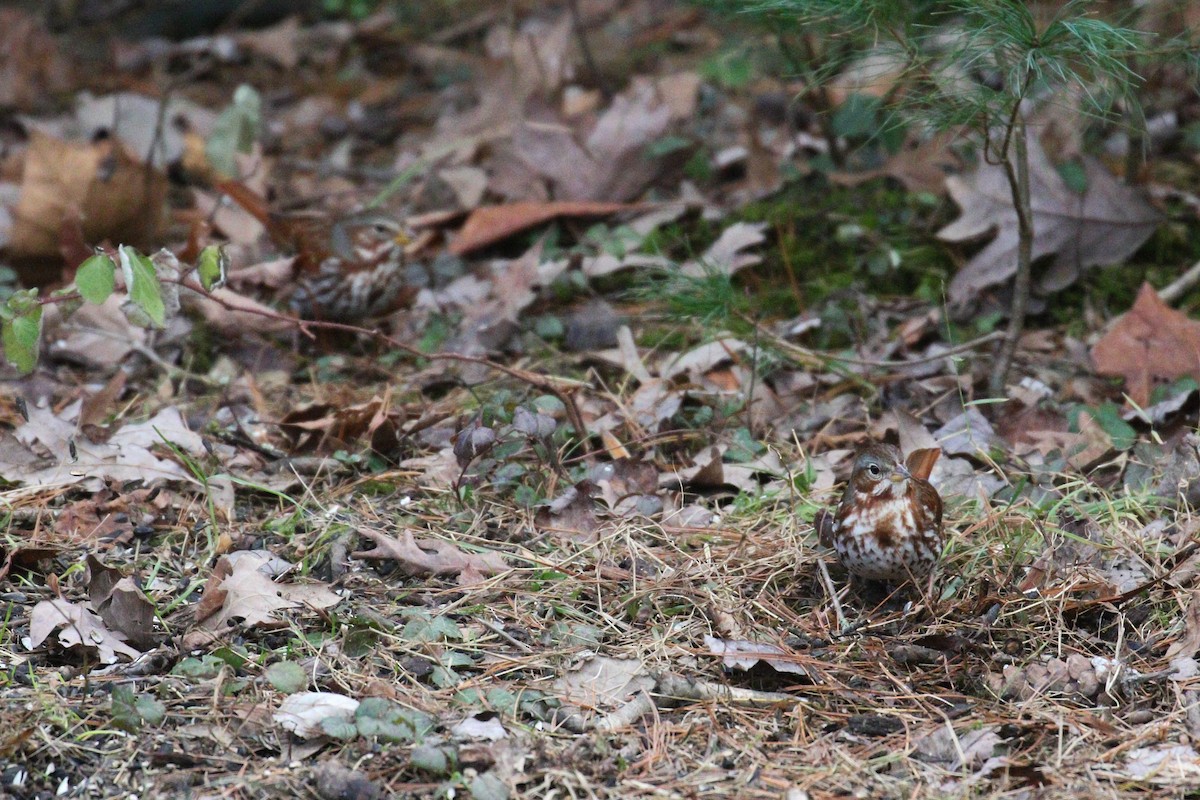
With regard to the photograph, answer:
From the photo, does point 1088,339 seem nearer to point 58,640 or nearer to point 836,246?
point 836,246

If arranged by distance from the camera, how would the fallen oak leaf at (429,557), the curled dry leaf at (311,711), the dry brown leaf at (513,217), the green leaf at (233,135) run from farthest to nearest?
the green leaf at (233,135) → the dry brown leaf at (513,217) → the fallen oak leaf at (429,557) → the curled dry leaf at (311,711)

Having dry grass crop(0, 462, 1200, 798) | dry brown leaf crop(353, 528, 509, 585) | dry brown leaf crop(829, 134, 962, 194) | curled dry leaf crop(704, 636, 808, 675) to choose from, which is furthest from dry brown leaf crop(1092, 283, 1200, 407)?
dry brown leaf crop(353, 528, 509, 585)

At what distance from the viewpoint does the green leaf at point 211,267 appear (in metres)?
3.33

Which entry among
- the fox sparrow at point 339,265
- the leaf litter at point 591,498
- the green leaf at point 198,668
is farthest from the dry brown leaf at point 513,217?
the green leaf at point 198,668

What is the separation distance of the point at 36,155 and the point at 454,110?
2.56 m

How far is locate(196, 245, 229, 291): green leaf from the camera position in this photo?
333 cm

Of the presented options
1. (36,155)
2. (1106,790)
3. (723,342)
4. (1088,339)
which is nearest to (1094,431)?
(1088,339)

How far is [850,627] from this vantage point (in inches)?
120

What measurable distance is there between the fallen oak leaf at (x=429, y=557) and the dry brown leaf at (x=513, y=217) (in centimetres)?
232

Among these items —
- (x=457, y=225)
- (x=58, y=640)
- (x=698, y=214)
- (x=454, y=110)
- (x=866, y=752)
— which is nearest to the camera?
(x=866, y=752)

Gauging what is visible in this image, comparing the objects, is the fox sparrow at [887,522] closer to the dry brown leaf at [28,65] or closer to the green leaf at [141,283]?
the green leaf at [141,283]

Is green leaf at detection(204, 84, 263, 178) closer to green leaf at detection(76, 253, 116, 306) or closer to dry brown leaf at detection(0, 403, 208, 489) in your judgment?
dry brown leaf at detection(0, 403, 208, 489)

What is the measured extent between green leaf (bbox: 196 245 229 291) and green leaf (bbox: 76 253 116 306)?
1.26ft

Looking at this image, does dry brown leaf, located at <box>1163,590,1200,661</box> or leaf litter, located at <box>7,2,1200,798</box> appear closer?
leaf litter, located at <box>7,2,1200,798</box>
